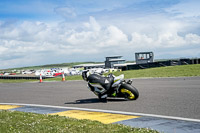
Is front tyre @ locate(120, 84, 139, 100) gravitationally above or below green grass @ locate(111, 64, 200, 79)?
below

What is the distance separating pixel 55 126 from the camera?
21.7 ft

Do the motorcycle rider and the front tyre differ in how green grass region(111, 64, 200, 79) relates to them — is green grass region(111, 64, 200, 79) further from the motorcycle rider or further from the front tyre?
the motorcycle rider

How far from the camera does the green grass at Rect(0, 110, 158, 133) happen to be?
602 centimetres

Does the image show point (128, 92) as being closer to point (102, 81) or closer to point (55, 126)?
point (102, 81)

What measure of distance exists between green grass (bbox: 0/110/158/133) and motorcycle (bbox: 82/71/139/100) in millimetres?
2994

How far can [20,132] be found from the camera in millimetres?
6168

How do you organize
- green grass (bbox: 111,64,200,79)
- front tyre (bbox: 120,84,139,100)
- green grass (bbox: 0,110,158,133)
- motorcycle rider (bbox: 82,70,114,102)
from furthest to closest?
1. green grass (bbox: 111,64,200,79)
2. motorcycle rider (bbox: 82,70,114,102)
3. front tyre (bbox: 120,84,139,100)
4. green grass (bbox: 0,110,158,133)

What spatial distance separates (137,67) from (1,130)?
2867cm

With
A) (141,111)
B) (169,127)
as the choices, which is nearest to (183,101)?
(141,111)

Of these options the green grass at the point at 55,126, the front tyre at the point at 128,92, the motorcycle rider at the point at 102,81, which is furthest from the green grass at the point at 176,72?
the green grass at the point at 55,126

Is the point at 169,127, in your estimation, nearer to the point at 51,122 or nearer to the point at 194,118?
the point at 194,118

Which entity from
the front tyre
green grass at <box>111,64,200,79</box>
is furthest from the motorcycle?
green grass at <box>111,64,200,79</box>

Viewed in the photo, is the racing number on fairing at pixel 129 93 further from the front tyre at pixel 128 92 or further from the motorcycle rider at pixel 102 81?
the motorcycle rider at pixel 102 81

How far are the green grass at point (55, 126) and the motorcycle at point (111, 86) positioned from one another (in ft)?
9.82
